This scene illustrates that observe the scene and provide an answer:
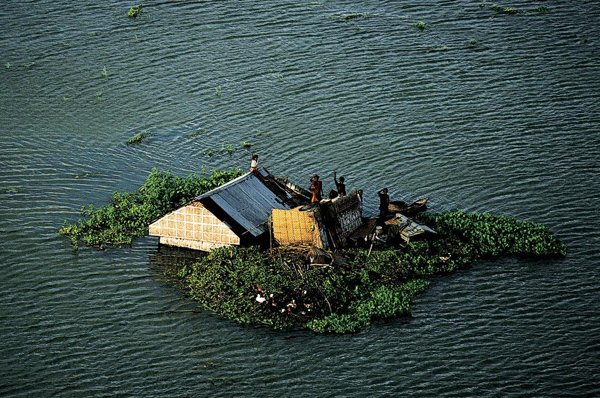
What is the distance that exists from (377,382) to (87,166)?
15.8 m

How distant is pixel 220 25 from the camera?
46906 mm

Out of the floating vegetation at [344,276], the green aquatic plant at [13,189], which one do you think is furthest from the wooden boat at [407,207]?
the green aquatic plant at [13,189]

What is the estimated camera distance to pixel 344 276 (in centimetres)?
2694

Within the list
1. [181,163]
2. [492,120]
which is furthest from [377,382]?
[492,120]

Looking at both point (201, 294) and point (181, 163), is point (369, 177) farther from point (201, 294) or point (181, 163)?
point (201, 294)

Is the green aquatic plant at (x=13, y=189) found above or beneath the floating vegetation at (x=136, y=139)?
beneath

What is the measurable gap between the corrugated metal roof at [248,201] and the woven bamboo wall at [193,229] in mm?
458

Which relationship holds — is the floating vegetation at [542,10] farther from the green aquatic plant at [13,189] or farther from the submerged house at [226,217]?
the green aquatic plant at [13,189]

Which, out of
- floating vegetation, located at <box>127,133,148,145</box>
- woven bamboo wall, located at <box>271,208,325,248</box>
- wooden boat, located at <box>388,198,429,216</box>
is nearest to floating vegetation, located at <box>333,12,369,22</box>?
floating vegetation, located at <box>127,133,148,145</box>

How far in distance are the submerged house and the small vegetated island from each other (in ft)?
0.15

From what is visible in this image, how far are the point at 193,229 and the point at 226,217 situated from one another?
1134mm

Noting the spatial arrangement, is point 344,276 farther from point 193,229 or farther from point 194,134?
point 194,134

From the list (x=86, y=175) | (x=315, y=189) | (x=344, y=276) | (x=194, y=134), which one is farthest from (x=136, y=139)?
(x=344, y=276)

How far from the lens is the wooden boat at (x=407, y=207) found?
30.2 metres
